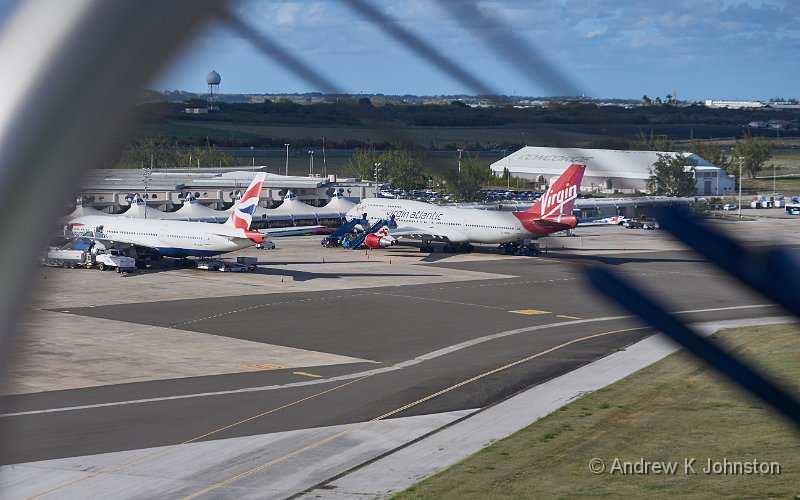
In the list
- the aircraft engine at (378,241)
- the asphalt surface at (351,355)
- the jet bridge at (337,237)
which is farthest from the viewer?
the jet bridge at (337,237)

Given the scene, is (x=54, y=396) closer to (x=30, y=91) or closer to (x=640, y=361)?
(x=640, y=361)

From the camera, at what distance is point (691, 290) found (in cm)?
5238

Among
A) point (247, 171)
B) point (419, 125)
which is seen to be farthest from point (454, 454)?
point (247, 171)

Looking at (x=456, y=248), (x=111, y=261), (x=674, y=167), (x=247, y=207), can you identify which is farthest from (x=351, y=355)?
(x=456, y=248)

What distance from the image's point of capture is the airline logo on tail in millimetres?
58406

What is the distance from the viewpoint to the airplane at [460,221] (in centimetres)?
6425

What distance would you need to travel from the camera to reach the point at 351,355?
36.6 metres

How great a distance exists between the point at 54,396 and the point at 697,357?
92.8 ft

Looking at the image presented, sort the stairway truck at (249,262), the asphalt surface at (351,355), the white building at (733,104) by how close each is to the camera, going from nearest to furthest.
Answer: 1. the white building at (733,104)
2. the asphalt surface at (351,355)
3. the stairway truck at (249,262)

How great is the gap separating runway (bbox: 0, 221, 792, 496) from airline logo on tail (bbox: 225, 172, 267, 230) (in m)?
3.30

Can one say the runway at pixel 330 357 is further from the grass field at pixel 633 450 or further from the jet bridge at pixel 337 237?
the jet bridge at pixel 337 237

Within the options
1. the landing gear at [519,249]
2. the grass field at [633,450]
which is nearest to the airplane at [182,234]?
the landing gear at [519,249]

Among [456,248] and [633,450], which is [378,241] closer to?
[456,248]

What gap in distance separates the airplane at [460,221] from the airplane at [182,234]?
14.0 meters
